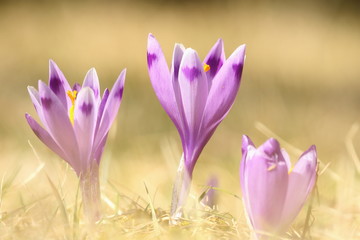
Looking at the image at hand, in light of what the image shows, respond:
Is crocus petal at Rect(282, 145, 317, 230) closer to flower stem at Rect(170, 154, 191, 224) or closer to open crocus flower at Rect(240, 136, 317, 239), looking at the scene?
open crocus flower at Rect(240, 136, 317, 239)

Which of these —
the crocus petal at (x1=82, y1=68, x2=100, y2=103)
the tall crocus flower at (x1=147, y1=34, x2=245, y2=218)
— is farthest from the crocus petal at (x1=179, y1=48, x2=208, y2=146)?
the crocus petal at (x1=82, y1=68, x2=100, y2=103)

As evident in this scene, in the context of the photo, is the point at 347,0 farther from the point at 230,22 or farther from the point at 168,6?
the point at 168,6

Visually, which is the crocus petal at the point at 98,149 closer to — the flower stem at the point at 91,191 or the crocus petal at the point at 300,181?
the flower stem at the point at 91,191

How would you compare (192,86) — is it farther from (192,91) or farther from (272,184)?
(272,184)

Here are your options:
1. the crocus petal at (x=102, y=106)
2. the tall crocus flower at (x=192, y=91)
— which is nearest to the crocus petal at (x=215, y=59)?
the tall crocus flower at (x=192, y=91)

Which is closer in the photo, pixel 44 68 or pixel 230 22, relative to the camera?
pixel 44 68

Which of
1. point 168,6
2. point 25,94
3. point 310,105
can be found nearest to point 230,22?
point 168,6

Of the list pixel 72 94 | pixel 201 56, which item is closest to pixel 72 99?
pixel 72 94
